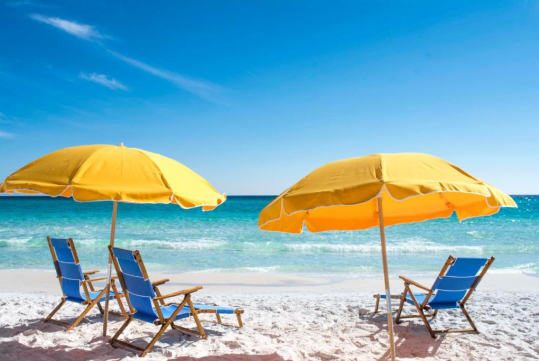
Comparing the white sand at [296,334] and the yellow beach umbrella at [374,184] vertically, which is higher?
the yellow beach umbrella at [374,184]

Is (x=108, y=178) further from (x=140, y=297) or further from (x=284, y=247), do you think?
(x=284, y=247)

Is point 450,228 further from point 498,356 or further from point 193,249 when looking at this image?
point 498,356

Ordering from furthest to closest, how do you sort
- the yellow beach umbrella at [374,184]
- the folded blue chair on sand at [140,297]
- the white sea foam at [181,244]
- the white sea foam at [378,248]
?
the white sea foam at [181,244], the white sea foam at [378,248], the folded blue chair on sand at [140,297], the yellow beach umbrella at [374,184]

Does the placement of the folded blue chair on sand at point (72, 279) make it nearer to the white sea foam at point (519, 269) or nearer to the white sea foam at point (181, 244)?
the white sea foam at point (519, 269)

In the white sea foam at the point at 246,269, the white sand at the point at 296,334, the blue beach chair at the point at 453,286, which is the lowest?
the white sea foam at the point at 246,269

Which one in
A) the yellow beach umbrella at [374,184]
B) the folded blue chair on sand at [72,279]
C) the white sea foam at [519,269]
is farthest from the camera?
the white sea foam at [519,269]

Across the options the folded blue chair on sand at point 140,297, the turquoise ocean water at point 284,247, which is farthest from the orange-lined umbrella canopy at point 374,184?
the turquoise ocean water at point 284,247

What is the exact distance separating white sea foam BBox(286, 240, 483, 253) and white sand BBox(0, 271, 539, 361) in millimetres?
9132

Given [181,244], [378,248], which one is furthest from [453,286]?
[181,244]

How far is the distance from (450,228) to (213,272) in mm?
20071

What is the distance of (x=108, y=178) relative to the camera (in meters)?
3.50

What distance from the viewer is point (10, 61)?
61.6 ft

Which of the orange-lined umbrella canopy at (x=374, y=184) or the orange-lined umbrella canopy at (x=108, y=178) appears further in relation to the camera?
the orange-lined umbrella canopy at (x=108, y=178)

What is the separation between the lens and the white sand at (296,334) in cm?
410
